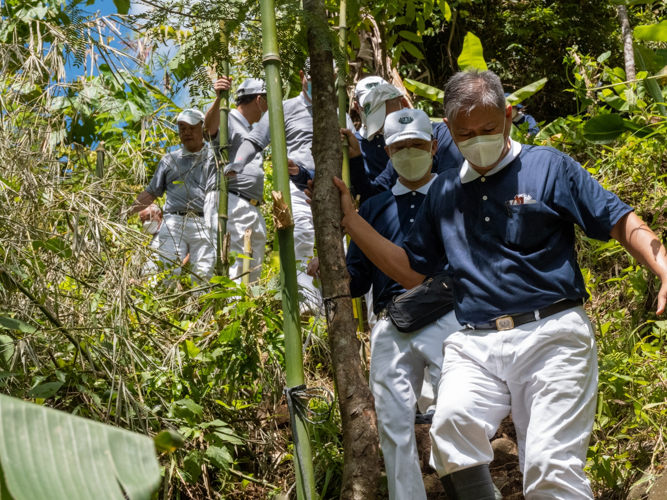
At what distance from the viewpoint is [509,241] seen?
2.41 metres

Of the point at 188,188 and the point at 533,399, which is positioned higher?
the point at 188,188

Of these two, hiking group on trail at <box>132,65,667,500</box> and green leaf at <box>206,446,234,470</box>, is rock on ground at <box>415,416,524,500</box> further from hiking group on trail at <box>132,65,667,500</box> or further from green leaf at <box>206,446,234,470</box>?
green leaf at <box>206,446,234,470</box>

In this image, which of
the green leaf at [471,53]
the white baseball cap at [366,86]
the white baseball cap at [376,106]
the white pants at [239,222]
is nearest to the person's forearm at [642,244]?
the white baseball cap at [376,106]

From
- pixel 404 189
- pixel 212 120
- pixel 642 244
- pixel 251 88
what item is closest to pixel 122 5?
pixel 404 189

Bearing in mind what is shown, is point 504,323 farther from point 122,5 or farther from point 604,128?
point 122,5

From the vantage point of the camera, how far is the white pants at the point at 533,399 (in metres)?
2.17

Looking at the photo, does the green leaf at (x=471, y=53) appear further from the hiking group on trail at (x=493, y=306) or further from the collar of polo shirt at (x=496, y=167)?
the collar of polo shirt at (x=496, y=167)

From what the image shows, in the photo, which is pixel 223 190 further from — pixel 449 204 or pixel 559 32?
pixel 559 32

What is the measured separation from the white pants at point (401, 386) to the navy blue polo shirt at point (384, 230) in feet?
0.50

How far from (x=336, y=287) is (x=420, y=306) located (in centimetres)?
63

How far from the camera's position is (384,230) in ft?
11.1

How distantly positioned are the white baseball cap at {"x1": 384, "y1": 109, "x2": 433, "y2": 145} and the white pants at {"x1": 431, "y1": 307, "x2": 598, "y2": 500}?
126cm

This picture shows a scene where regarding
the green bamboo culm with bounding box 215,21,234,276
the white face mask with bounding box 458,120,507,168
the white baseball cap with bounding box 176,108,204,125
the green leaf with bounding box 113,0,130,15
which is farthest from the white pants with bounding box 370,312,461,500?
the white baseball cap with bounding box 176,108,204,125

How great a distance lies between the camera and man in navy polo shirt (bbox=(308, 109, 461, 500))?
2961 millimetres
